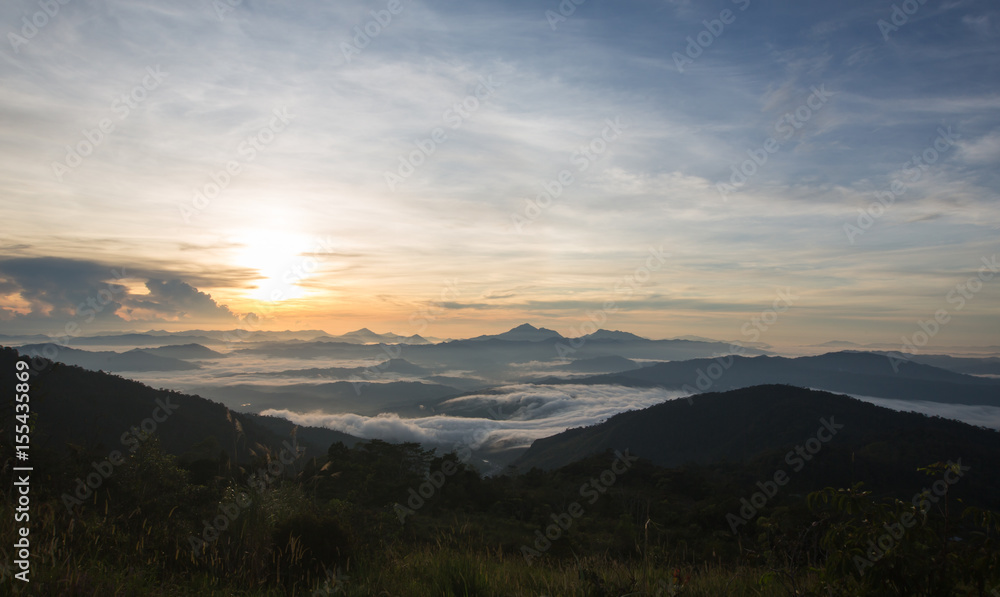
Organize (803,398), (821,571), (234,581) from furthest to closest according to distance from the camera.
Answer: (803,398) < (234,581) < (821,571)

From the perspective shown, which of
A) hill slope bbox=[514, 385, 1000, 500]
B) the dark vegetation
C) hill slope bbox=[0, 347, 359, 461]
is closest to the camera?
the dark vegetation

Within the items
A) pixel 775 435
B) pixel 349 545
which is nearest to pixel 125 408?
pixel 349 545

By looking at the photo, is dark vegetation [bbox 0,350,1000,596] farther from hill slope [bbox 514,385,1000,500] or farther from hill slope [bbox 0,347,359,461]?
hill slope [bbox 514,385,1000,500]

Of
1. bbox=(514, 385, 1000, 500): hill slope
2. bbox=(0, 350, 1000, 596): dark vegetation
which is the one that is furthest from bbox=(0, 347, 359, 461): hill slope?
bbox=(514, 385, 1000, 500): hill slope

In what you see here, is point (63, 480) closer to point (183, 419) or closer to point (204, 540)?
point (204, 540)

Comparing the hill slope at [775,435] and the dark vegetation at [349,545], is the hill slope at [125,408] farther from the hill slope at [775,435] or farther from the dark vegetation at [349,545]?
the hill slope at [775,435]

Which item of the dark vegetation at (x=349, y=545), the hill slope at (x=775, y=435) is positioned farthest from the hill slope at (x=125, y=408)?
the hill slope at (x=775, y=435)

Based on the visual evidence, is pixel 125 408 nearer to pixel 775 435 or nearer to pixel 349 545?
pixel 349 545

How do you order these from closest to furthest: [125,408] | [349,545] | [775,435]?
1. [349,545]
2. [125,408]
3. [775,435]

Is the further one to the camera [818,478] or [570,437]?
[570,437]

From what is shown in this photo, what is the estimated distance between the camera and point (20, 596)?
151 inches

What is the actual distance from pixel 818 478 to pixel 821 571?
92084mm

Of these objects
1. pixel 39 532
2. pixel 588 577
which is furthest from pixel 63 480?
pixel 588 577

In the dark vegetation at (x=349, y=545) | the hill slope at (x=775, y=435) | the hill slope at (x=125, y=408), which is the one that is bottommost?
the hill slope at (x=775, y=435)
